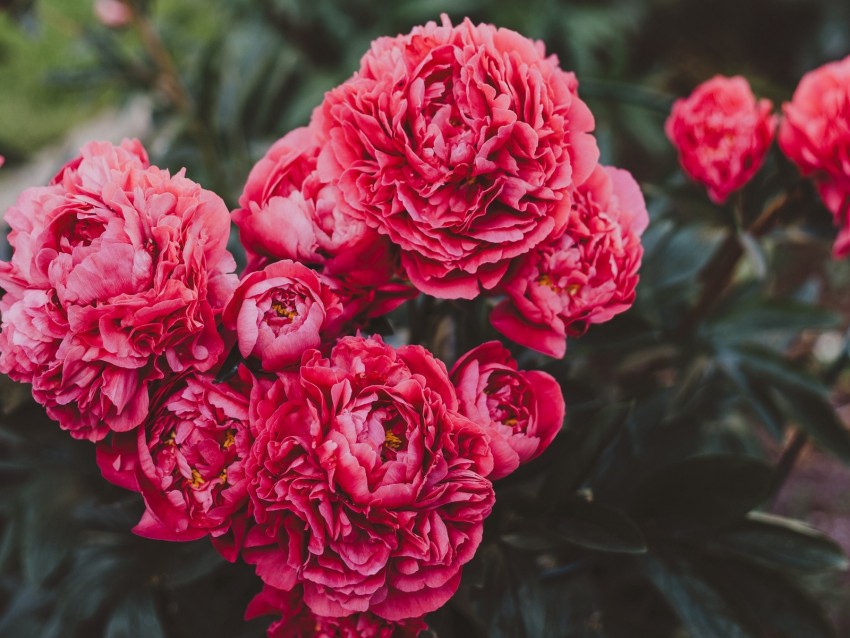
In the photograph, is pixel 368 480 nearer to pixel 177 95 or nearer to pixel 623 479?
pixel 623 479

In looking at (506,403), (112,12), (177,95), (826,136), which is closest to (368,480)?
(506,403)

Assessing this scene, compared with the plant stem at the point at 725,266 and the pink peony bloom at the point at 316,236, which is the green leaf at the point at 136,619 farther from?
the plant stem at the point at 725,266

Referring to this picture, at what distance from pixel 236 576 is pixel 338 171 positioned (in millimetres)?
507

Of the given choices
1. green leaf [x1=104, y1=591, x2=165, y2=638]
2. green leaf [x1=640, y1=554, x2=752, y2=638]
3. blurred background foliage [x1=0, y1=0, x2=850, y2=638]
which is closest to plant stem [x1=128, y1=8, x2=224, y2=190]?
blurred background foliage [x1=0, y1=0, x2=850, y2=638]

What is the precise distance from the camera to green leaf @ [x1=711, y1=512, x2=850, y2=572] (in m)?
0.75

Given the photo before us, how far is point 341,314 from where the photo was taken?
0.54 metres

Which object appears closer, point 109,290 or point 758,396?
point 109,290

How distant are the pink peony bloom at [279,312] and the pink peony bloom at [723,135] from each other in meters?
0.44

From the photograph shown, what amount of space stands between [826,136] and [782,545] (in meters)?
0.40

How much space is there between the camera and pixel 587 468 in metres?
0.67

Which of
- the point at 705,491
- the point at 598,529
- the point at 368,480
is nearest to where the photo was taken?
the point at 368,480

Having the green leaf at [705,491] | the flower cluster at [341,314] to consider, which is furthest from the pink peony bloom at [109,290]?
the green leaf at [705,491]

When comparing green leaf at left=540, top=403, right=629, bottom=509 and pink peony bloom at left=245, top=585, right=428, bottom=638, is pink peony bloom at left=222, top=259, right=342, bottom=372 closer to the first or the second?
pink peony bloom at left=245, top=585, right=428, bottom=638

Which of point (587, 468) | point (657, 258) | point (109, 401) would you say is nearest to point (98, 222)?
point (109, 401)
